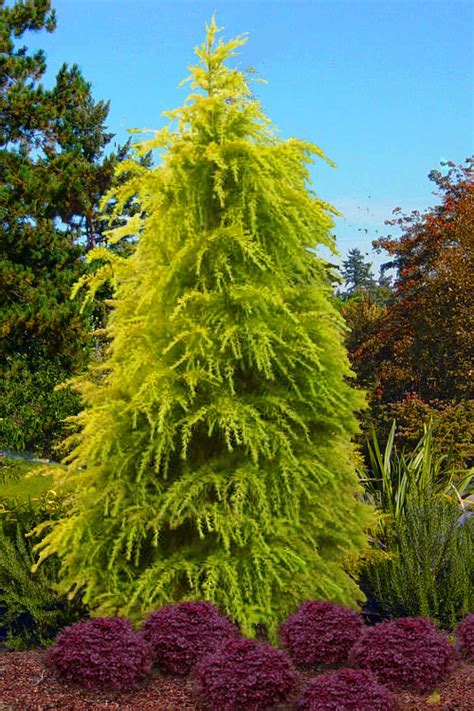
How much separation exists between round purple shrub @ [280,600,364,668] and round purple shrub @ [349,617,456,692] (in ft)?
0.30

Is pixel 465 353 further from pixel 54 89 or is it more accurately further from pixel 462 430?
pixel 54 89

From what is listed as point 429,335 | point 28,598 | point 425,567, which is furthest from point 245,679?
point 429,335

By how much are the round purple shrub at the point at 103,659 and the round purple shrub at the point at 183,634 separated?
101 millimetres

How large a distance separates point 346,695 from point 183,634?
1.16 metres

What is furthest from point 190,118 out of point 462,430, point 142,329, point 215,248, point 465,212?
point 465,212

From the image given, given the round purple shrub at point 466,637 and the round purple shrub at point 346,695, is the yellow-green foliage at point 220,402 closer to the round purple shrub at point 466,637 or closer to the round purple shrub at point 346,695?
the round purple shrub at point 466,637

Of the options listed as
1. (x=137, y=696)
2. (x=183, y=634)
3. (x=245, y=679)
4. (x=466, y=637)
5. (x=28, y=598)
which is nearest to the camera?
(x=245, y=679)

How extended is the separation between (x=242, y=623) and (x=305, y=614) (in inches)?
20.3

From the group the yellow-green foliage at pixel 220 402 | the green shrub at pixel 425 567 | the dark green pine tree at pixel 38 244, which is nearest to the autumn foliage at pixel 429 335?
the dark green pine tree at pixel 38 244

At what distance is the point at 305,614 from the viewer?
209 inches

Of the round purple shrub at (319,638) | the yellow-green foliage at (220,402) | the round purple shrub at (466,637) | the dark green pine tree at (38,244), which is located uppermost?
the dark green pine tree at (38,244)

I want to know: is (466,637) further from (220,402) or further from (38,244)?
(38,244)

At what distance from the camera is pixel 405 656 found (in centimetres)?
492

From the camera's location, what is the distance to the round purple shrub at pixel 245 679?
14.7 feet
